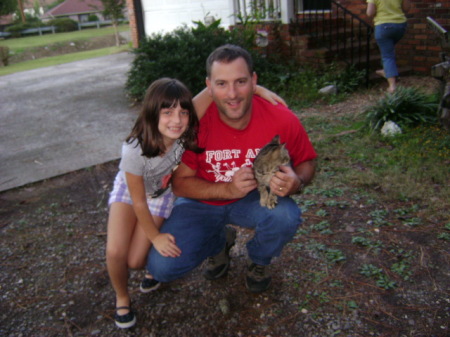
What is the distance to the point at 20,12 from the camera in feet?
165

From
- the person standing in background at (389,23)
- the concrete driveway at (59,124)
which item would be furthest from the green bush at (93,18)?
the person standing in background at (389,23)

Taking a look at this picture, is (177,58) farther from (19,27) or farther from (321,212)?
(19,27)

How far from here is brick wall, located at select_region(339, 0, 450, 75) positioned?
23.6ft

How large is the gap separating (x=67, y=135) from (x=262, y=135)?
4.59 metres

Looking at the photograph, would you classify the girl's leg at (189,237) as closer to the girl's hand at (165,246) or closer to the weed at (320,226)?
the girl's hand at (165,246)

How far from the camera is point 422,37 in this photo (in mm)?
7656

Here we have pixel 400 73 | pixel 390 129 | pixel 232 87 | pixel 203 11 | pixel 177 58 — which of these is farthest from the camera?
pixel 203 11

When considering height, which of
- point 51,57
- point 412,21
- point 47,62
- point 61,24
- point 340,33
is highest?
point 61,24

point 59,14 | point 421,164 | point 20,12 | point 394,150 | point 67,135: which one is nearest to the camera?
point 421,164

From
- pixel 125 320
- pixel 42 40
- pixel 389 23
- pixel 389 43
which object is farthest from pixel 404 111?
pixel 42 40

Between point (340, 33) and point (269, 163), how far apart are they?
7.19 metres

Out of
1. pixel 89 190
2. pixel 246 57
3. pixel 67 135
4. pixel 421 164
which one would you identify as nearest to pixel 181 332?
pixel 246 57

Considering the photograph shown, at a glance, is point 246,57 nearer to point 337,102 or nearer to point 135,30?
point 337,102

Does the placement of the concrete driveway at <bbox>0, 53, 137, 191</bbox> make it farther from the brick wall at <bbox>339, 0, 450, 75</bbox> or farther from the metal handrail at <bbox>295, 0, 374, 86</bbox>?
the brick wall at <bbox>339, 0, 450, 75</bbox>
